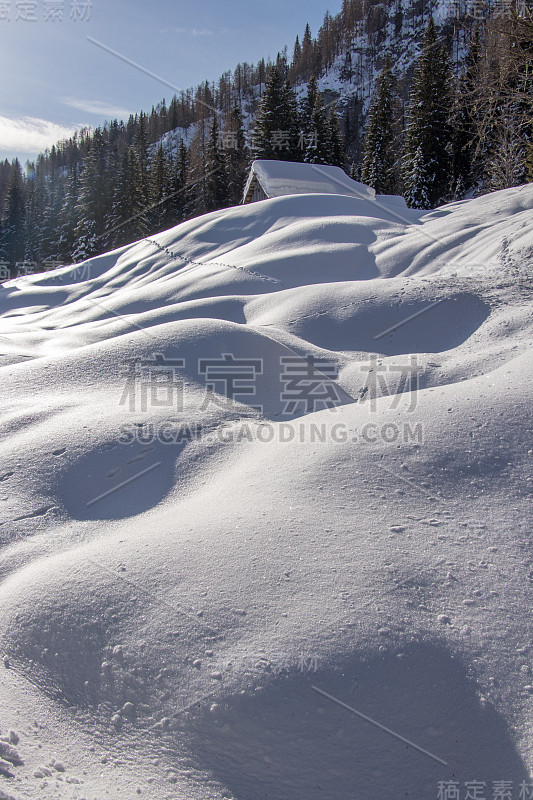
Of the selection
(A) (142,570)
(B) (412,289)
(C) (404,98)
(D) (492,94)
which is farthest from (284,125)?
(C) (404,98)

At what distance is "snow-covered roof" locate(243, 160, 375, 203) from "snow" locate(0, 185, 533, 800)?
1319cm

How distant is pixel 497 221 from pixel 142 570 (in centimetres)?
778

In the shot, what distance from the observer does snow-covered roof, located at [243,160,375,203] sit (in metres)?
16.3

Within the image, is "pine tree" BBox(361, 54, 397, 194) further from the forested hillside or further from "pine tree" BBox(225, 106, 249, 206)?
"pine tree" BBox(225, 106, 249, 206)

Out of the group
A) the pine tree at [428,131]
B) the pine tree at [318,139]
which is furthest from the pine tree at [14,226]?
the pine tree at [428,131]

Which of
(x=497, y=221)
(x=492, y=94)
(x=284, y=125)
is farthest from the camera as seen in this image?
(x=284, y=125)

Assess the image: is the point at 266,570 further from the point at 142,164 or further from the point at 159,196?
the point at 142,164

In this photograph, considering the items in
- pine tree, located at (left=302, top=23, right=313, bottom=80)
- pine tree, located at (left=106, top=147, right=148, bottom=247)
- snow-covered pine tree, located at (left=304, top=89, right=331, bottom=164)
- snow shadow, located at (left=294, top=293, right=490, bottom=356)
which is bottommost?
snow shadow, located at (left=294, top=293, right=490, bottom=356)

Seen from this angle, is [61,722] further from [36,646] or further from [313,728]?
[313,728]

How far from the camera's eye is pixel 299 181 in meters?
16.9

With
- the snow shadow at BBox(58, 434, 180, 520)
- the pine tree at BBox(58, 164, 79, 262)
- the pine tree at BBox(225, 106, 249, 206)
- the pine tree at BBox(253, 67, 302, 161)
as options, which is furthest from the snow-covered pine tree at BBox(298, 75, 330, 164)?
the snow shadow at BBox(58, 434, 180, 520)

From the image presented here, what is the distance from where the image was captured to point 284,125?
1159 inches

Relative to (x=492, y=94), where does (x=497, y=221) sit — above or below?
below

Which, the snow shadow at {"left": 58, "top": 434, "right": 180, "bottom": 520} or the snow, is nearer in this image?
the snow
